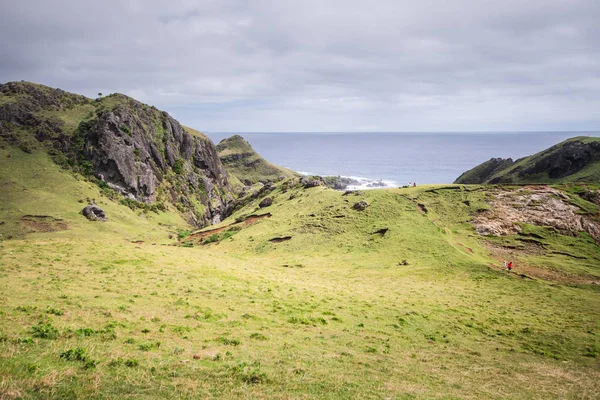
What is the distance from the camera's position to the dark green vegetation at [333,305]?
48.4 ft

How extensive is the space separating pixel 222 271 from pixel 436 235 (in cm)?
3150

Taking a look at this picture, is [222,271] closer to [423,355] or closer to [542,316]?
[423,355]

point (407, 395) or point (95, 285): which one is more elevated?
point (95, 285)

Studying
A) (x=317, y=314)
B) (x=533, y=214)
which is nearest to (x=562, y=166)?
(x=533, y=214)

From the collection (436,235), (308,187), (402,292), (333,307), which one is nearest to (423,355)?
(333,307)

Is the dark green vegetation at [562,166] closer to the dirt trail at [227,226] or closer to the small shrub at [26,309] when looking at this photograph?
the dirt trail at [227,226]

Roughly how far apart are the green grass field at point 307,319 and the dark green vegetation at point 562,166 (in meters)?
90.5

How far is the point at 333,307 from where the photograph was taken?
28203 mm

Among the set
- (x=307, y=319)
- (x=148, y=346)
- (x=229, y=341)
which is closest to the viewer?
(x=148, y=346)

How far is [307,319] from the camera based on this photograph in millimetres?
24703

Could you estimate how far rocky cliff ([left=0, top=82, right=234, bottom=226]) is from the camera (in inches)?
3900

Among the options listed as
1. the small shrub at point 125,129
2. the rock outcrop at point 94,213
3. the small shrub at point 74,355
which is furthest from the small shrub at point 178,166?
the small shrub at point 74,355

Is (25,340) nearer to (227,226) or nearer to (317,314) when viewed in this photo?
(317,314)

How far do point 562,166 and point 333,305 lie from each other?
13809 cm
